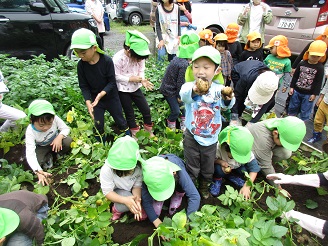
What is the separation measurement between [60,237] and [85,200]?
567 millimetres

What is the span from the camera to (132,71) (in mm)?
2822

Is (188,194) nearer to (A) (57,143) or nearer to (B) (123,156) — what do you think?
(B) (123,156)

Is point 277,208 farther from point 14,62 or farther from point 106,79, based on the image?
point 14,62

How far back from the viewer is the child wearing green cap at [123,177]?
5.57 feet

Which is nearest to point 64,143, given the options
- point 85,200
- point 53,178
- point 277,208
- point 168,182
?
point 53,178

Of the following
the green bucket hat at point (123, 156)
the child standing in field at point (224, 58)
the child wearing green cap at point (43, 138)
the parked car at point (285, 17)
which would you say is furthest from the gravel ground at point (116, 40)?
the green bucket hat at point (123, 156)

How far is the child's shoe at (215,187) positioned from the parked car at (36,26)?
13.0 feet

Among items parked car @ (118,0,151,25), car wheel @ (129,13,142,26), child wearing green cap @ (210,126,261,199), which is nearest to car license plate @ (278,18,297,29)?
child wearing green cap @ (210,126,261,199)

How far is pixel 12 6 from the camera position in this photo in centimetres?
452

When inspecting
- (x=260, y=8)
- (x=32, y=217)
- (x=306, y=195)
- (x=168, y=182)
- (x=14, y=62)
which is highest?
(x=260, y=8)

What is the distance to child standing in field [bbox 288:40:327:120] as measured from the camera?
3174 millimetres

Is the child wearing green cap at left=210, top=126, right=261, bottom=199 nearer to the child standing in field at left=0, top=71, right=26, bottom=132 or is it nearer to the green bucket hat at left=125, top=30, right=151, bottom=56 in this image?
the green bucket hat at left=125, top=30, right=151, bottom=56

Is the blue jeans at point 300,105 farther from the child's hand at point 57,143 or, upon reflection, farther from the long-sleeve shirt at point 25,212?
the long-sleeve shirt at point 25,212

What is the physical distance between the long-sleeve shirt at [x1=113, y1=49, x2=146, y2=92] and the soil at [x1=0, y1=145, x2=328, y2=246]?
3.27 feet
